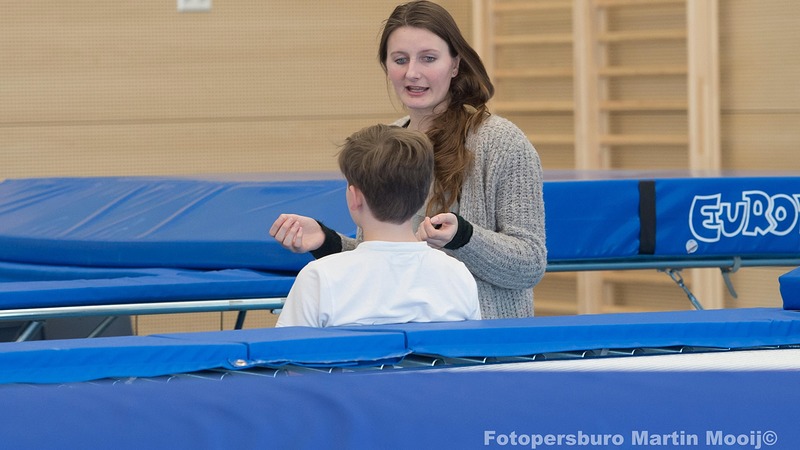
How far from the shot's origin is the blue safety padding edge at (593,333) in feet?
5.08

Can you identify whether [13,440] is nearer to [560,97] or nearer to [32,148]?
[32,148]

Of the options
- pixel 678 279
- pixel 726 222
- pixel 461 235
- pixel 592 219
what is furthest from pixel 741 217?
pixel 461 235

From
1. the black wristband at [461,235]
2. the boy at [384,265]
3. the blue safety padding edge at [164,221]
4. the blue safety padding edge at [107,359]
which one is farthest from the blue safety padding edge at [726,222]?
the blue safety padding edge at [107,359]

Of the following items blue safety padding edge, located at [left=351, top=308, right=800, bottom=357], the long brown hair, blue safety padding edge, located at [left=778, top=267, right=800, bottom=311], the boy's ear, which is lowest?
blue safety padding edge, located at [left=351, top=308, right=800, bottom=357]

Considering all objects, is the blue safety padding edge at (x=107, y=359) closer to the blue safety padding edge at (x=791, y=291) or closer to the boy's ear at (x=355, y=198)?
the boy's ear at (x=355, y=198)

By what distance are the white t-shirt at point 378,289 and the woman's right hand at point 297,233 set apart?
0.25 metres

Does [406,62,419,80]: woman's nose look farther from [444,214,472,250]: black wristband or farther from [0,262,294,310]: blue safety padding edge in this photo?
[0,262,294,310]: blue safety padding edge

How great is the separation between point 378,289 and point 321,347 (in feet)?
0.98

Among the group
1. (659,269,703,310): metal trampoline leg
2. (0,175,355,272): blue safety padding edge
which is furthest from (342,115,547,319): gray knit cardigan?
(659,269,703,310): metal trampoline leg

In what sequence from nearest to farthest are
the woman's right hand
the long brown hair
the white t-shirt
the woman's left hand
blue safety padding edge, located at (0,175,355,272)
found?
the white t-shirt, the woman's left hand, the woman's right hand, the long brown hair, blue safety padding edge, located at (0,175,355,272)

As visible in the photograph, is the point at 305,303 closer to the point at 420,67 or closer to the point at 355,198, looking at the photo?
the point at 355,198

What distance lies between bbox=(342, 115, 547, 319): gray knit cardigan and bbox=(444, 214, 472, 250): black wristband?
10cm

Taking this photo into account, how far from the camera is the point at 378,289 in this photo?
5.83 ft

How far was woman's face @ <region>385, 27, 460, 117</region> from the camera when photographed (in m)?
2.17
